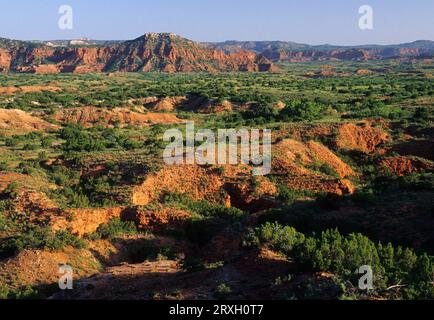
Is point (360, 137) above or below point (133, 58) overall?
below

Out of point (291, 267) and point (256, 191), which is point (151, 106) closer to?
point (256, 191)

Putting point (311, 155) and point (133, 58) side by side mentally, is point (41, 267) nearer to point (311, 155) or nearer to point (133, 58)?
point (311, 155)

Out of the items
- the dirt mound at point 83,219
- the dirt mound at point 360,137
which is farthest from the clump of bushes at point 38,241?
the dirt mound at point 360,137

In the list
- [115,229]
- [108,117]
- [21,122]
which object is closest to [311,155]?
[115,229]

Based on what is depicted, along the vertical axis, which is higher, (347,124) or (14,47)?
(14,47)

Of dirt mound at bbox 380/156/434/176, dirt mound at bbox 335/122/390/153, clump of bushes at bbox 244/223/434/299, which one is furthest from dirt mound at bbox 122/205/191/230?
dirt mound at bbox 335/122/390/153

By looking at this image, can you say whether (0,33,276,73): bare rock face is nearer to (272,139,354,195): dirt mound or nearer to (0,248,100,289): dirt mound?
(272,139,354,195): dirt mound
